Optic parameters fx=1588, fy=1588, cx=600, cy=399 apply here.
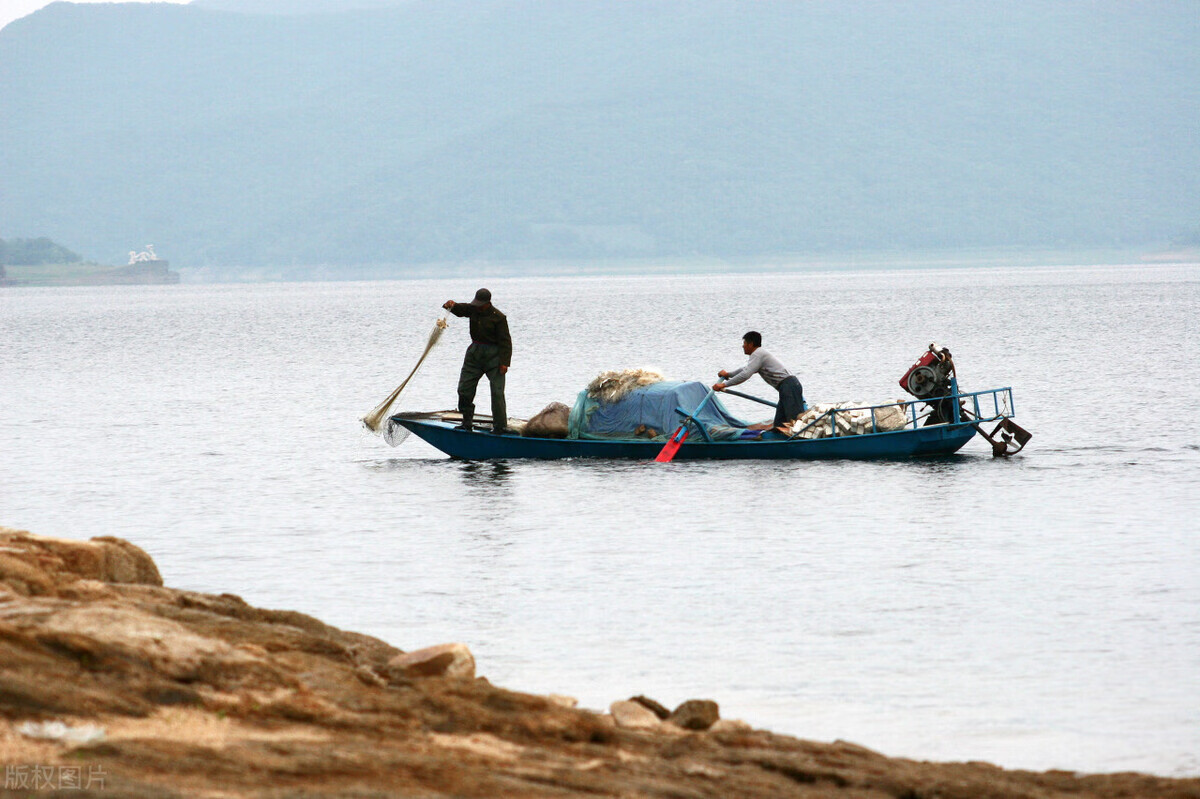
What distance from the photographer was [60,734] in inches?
270

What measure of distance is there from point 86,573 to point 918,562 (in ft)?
26.2

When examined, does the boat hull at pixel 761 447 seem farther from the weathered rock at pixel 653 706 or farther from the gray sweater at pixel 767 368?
the weathered rock at pixel 653 706

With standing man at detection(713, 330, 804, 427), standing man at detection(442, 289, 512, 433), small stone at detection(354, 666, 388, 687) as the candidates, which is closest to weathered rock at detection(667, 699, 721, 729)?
small stone at detection(354, 666, 388, 687)

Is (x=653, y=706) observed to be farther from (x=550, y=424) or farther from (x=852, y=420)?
(x=550, y=424)

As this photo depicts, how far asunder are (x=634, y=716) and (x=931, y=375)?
43.1ft

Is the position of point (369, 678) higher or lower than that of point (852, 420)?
lower

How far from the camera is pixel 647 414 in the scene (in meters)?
22.0

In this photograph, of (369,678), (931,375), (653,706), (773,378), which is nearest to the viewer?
(369,678)

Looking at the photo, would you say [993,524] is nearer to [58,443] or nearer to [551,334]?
[58,443]

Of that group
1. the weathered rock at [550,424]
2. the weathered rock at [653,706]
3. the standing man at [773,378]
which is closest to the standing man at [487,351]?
the weathered rock at [550,424]

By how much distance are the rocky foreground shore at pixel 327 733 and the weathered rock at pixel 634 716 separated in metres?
0.02

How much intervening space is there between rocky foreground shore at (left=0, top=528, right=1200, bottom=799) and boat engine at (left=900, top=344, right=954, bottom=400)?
1268cm

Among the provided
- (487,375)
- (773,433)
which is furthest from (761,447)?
(487,375)

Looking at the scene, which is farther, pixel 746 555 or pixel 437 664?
pixel 746 555
